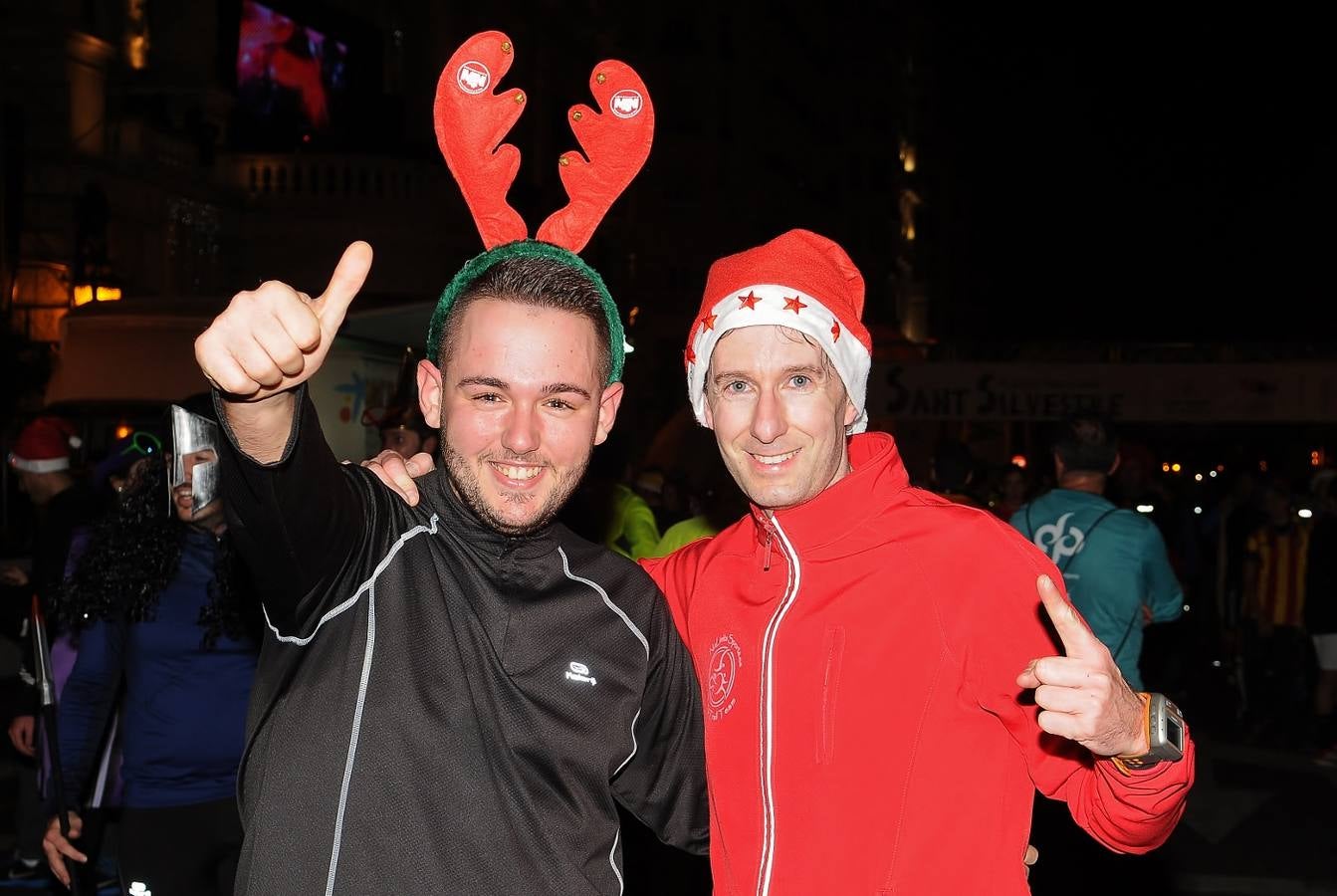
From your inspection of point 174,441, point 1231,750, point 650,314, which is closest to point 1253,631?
point 1231,750

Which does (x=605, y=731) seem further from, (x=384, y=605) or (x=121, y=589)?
(x=121, y=589)

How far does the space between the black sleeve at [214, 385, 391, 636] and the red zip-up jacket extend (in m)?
0.98

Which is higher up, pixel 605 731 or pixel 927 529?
pixel 927 529

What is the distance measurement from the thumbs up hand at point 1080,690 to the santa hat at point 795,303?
3.23ft

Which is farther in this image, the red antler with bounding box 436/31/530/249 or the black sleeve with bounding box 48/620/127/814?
the black sleeve with bounding box 48/620/127/814

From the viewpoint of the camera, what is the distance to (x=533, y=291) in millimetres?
2750

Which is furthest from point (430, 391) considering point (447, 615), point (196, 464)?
point (196, 464)

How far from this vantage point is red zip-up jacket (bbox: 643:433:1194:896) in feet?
9.36

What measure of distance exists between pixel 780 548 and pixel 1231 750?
28.7ft

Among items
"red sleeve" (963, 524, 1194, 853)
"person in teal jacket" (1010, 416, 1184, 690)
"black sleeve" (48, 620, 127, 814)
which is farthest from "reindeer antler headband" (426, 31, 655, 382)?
"person in teal jacket" (1010, 416, 1184, 690)

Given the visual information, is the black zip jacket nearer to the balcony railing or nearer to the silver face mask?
the silver face mask

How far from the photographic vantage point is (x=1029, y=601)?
2.88 m

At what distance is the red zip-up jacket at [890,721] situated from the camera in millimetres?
2852

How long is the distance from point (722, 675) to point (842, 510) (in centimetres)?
47
